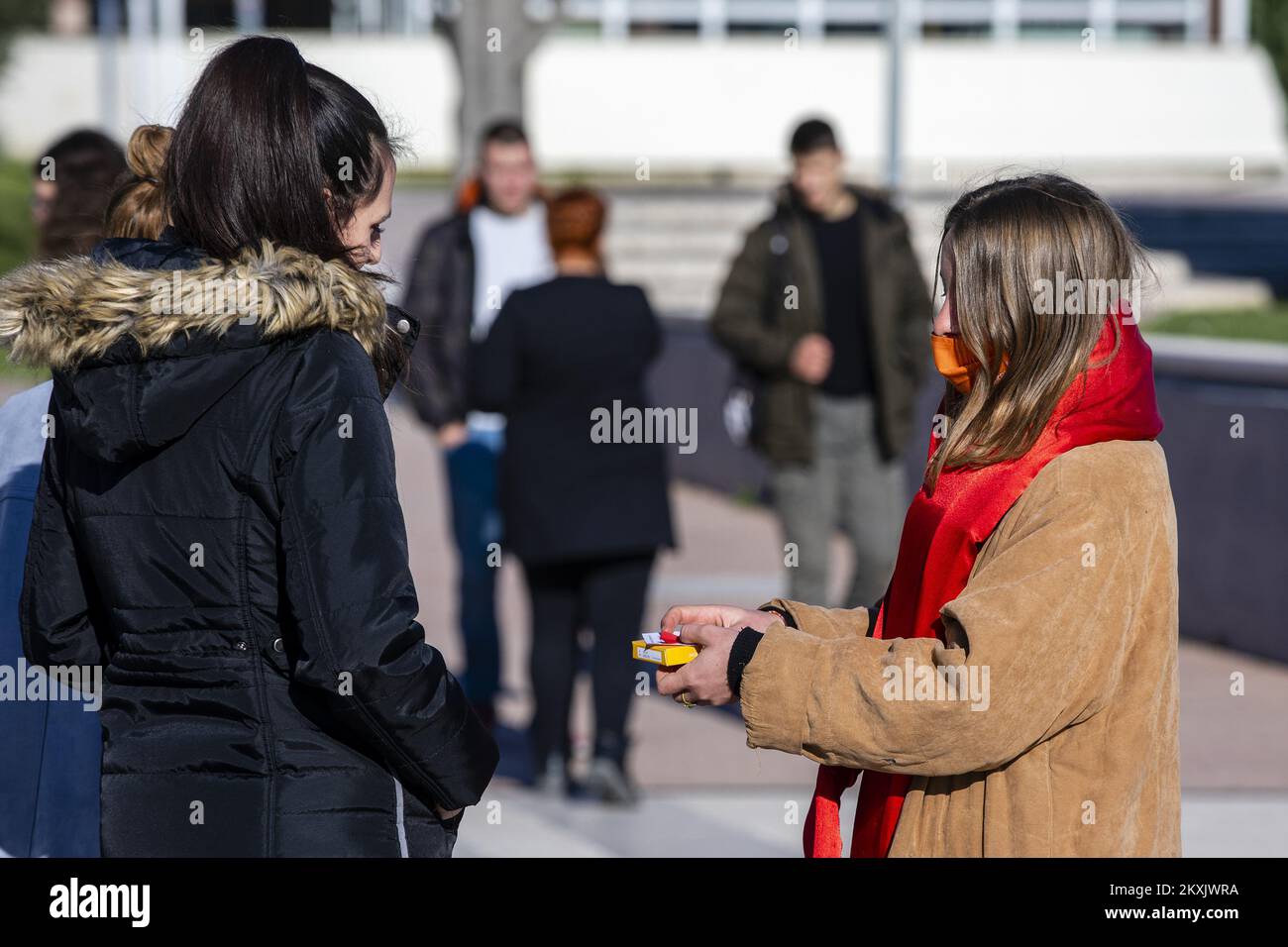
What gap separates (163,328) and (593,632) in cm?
347

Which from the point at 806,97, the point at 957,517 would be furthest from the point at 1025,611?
the point at 806,97

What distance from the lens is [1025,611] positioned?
2219 mm

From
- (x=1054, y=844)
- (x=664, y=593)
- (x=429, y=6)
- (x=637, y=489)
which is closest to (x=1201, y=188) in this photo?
(x=429, y=6)

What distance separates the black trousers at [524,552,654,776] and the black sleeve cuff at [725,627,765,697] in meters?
3.12

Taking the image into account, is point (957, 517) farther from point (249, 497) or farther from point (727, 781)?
point (727, 781)

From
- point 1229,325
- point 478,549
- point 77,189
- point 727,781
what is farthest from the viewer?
point 1229,325

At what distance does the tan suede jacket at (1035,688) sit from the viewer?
7.33ft

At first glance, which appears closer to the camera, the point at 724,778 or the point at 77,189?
the point at 77,189

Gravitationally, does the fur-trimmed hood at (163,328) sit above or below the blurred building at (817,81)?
below

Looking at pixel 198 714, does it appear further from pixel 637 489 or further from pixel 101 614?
pixel 637 489

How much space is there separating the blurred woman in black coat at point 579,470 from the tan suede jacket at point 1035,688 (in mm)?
3153

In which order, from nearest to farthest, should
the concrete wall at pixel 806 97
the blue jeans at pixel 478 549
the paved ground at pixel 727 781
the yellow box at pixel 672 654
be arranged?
the yellow box at pixel 672 654 → the paved ground at pixel 727 781 → the blue jeans at pixel 478 549 → the concrete wall at pixel 806 97

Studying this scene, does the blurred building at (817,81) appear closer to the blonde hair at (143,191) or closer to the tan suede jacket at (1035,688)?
the blonde hair at (143,191)

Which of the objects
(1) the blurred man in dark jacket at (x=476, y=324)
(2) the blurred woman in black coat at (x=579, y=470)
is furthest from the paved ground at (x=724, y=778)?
(1) the blurred man in dark jacket at (x=476, y=324)
